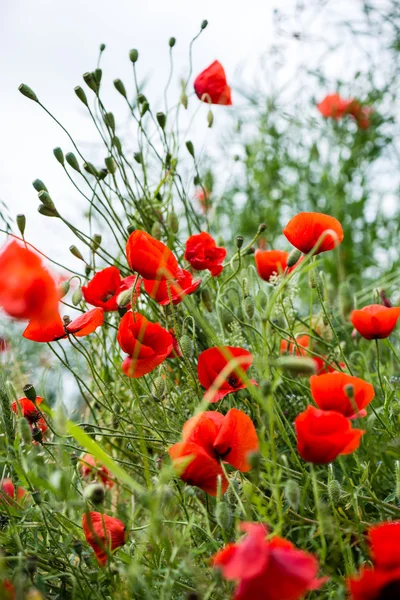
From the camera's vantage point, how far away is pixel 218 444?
1.75 feet

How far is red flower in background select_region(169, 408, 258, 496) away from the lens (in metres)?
0.53

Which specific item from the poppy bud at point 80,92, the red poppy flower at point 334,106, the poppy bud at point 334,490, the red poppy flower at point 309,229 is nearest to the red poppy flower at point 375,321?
the red poppy flower at point 309,229

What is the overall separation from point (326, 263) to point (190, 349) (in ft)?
2.66

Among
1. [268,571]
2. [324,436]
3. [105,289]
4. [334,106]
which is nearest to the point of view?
[268,571]

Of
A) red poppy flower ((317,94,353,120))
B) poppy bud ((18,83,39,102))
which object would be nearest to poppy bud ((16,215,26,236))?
poppy bud ((18,83,39,102))

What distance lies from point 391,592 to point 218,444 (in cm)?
18

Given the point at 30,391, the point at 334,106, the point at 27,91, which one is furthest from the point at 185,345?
the point at 334,106

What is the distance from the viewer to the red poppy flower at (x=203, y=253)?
0.73m

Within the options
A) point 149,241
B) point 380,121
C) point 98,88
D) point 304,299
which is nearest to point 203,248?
point 149,241

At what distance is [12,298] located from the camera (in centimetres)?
54

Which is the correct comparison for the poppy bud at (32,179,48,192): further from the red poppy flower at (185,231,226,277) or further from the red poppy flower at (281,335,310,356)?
the red poppy flower at (281,335,310,356)

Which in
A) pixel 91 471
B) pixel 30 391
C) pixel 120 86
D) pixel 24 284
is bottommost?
pixel 91 471

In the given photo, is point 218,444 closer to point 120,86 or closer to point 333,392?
point 333,392

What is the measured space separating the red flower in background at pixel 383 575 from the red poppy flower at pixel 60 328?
1.13 ft
